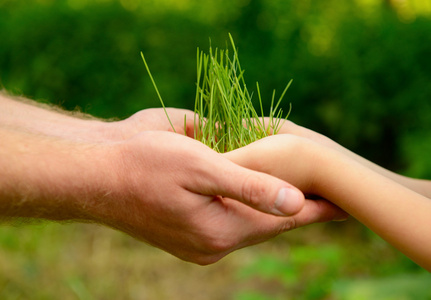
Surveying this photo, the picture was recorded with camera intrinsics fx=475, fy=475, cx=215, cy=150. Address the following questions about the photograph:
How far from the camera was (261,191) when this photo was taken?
129 cm

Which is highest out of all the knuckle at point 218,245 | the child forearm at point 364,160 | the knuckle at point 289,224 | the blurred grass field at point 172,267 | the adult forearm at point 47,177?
the child forearm at point 364,160

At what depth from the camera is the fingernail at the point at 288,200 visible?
4.18 feet

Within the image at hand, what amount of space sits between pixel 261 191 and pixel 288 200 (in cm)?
8

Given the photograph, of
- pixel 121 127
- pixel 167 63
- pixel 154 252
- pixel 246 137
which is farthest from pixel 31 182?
pixel 167 63

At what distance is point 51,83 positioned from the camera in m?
4.41

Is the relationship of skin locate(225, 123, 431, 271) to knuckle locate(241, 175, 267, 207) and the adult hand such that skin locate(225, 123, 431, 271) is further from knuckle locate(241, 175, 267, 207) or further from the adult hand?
the adult hand

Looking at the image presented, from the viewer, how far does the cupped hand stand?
1314 mm

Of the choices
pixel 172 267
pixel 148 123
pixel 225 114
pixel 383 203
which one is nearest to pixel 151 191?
pixel 225 114

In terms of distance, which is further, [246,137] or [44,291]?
[44,291]

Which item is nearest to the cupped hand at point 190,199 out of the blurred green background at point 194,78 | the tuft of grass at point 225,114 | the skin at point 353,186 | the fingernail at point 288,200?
the fingernail at point 288,200

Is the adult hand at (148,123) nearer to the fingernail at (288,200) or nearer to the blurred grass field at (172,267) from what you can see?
the fingernail at (288,200)

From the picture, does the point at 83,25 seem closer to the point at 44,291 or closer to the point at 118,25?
the point at 118,25

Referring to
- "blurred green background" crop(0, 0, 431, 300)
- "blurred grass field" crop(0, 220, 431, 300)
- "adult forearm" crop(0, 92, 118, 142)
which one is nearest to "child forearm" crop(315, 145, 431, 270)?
"adult forearm" crop(0, 92, 118, 142)

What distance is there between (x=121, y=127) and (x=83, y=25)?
2804mm
